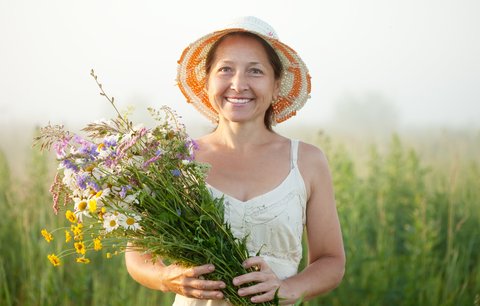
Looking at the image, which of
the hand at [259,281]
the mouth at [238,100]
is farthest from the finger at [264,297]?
the mouth at [238,100]

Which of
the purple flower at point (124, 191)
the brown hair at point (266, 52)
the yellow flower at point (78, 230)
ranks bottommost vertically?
the yellow flower at point (78, 230)

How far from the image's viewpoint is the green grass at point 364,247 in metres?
3.80

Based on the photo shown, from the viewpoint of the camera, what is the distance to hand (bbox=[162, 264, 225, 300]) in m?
2.05

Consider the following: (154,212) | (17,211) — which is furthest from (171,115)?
(17,211)

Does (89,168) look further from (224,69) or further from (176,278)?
(224,69)

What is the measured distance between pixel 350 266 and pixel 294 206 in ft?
5.54

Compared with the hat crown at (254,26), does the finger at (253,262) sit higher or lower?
lower

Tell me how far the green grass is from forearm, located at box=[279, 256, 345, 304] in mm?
1160

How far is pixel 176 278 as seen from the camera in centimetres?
219

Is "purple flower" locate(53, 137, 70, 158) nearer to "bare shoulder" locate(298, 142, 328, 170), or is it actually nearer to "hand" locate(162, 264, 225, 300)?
"hand" locate(162, 264, 225, 300)

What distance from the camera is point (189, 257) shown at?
6.86ft

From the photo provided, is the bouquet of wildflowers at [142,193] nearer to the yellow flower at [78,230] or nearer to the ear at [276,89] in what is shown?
the yellow flower at [78,230]

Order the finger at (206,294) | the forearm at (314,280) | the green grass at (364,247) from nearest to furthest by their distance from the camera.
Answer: the finger at (206,294)
the forearm at (314,280)
the green grass at (364,247)

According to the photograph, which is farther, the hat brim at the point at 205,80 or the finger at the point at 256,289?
the hat brim at the point at 205,80
